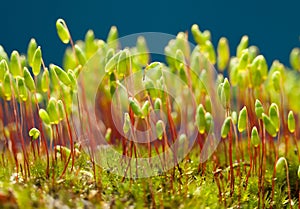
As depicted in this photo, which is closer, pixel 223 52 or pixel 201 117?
pixel 201 117

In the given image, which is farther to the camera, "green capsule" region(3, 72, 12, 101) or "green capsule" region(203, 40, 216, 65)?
"green capsule" region(203, 40, 216, 65)

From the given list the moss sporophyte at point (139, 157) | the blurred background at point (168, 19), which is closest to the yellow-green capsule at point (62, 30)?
the moss sporophyte at point (139, 157)

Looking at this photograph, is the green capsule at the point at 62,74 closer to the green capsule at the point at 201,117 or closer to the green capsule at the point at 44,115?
the green capsule at the point at 44,115

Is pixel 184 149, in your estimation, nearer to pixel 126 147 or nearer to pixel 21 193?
pixel 126 147

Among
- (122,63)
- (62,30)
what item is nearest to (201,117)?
Answer: (122,63)

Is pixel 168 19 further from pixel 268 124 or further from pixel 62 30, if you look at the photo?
pixel 268 124

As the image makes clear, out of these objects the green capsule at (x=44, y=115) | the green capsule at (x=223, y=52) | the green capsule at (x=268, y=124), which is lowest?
the green capsule at (x=268, y=124)

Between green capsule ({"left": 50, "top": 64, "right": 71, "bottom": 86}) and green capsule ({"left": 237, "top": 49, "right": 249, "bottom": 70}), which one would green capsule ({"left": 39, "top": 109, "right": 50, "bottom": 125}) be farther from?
green capsule ({"left": 237, "top": 49, "right": 249, "bottom": 70})

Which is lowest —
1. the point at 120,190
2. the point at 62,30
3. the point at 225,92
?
the point at 120,190

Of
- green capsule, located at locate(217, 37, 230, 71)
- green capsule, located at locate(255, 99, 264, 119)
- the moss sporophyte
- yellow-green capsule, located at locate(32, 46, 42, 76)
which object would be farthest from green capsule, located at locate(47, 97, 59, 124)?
green capsule, located at locate(217, 37, 230, 71)
